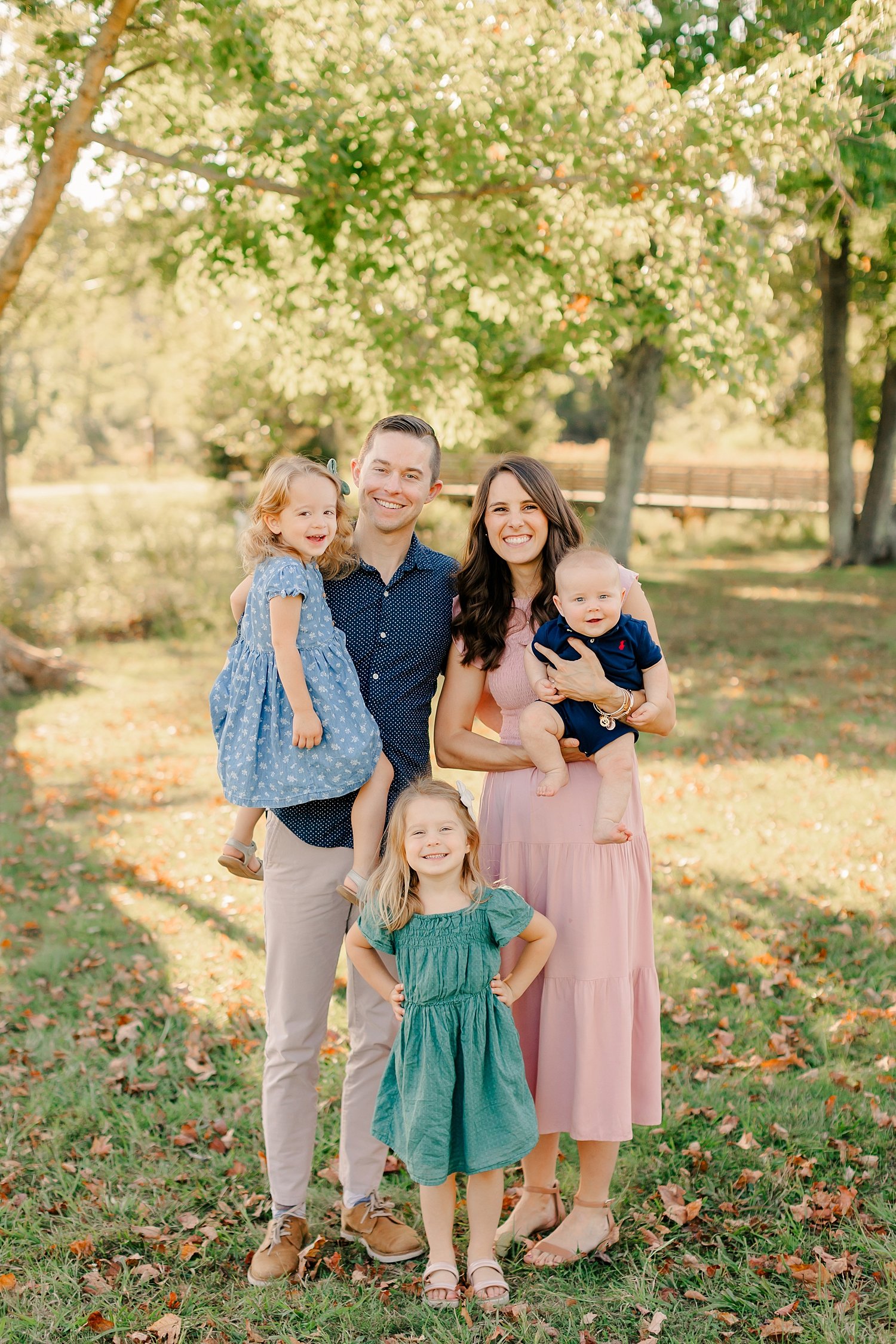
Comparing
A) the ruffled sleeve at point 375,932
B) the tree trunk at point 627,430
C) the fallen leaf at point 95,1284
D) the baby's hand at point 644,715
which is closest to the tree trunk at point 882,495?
the tree trunk at point 627,430

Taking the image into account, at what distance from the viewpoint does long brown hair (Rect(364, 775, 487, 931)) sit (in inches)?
120

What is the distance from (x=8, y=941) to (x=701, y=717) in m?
6.83

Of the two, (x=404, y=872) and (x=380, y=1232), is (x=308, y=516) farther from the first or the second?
(x=380, y=1232)

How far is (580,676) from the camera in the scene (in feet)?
10.0

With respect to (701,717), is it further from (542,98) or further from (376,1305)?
(376,1305)

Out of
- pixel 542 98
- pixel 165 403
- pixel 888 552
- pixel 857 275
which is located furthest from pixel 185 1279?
pixel 165 403

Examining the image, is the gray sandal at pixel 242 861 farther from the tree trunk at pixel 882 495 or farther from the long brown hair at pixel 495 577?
the tree trunk at pixel 882 495

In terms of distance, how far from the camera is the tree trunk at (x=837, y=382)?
19094 mm

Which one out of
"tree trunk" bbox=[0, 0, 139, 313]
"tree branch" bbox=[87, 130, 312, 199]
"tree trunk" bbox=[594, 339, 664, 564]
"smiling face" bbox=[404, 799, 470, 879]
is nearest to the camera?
"smiling face" bbox=[404, 799, 470, 879]

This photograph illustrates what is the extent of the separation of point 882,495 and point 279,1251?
20947 mm

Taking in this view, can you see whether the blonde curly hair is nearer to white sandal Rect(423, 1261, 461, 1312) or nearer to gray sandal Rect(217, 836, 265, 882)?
gray sandal Rect(217, 836, 265, 882)

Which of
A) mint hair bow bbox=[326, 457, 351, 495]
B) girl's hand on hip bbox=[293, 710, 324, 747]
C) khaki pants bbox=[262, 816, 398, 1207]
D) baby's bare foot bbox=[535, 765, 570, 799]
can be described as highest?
mint hair bow bbox=[326, 457, 351, 495]

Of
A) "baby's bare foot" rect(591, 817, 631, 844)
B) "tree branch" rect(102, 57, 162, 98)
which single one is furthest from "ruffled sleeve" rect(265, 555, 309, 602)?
"tree branch" rect(102, 57, 162, 98)

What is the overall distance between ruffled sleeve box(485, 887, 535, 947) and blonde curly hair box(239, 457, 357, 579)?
107 cm
